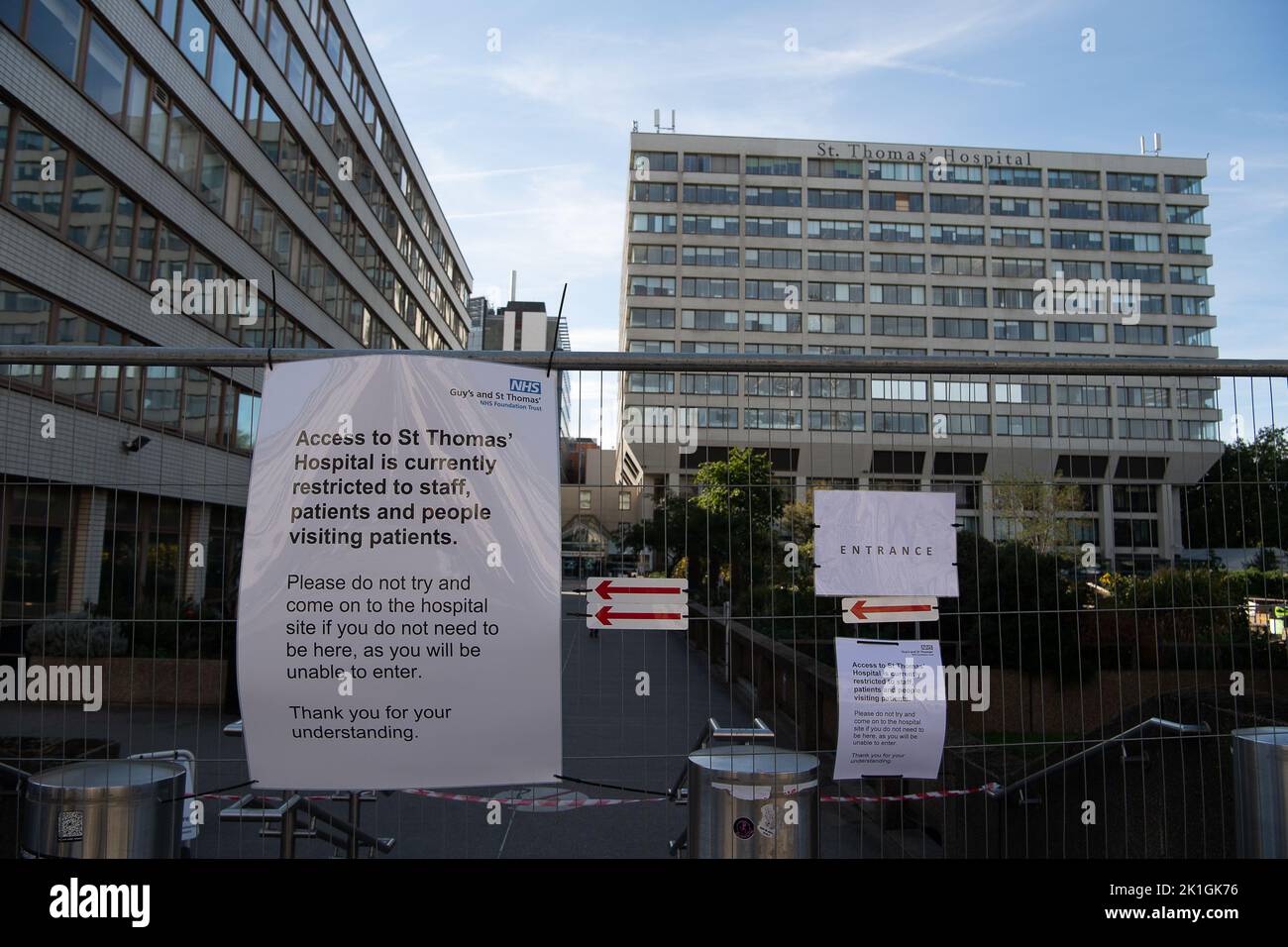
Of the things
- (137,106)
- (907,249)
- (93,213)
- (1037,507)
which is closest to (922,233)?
(907,249)

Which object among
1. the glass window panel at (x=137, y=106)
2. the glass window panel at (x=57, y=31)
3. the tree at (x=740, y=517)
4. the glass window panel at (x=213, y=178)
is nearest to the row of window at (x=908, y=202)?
the glass window panel at (x=213, y=178)

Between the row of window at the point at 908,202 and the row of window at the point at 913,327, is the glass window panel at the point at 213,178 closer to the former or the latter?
the row of window at the point at 913,327

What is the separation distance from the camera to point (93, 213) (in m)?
19.6

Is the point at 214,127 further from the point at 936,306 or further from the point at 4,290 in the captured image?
the point at 936,306

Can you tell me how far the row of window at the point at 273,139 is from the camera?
77.2 feet

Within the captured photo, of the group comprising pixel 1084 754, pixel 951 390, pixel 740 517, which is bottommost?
pixel 1084 754

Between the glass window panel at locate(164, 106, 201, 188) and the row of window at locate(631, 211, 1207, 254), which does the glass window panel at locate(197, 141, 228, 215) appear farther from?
the row of window at locate(631, 211, 1207, 254)

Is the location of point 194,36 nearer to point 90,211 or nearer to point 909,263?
point 90,211

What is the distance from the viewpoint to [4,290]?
1675 centimetres

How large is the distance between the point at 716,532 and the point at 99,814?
266cm

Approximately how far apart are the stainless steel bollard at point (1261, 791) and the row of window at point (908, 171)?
2724 inches

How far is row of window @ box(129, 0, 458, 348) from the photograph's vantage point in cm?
2352
